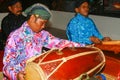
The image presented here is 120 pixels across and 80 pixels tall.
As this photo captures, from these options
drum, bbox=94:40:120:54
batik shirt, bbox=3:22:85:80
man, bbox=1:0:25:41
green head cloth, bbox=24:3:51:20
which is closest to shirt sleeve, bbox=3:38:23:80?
batik shirt, bbox=3:22:85:80

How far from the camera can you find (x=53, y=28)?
7469 millimetres

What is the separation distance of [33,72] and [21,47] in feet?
0.98

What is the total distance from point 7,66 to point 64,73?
404mm

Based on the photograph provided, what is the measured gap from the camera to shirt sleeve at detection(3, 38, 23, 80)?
1.77 metres

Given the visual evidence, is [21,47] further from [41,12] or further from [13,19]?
[13,19]

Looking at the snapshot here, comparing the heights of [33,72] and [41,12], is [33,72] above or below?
below

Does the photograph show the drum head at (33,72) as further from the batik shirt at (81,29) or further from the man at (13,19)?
the man at (13,19)

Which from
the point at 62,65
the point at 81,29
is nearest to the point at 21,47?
the point at 62,65

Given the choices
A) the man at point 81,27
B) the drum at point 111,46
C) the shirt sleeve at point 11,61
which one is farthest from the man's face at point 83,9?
the shirt sleeve at point 11,61

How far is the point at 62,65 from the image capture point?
1.67 m

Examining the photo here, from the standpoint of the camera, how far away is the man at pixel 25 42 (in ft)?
5.86

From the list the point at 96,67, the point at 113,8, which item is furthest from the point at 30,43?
the point at 113,8

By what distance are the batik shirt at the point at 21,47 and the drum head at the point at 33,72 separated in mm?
137

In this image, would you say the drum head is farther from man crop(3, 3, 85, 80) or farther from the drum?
the drum
